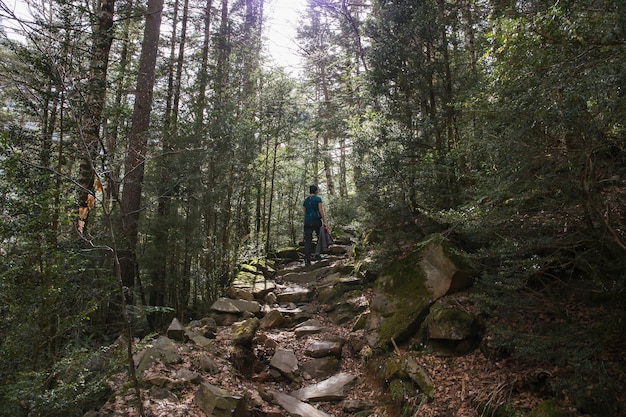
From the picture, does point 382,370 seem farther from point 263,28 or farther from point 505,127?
point 263,28

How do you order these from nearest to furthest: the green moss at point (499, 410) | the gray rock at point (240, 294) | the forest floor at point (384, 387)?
the green moss at point (499, 410) < the forest floor at point (384, 387) < the gray rock at point (240, 294)

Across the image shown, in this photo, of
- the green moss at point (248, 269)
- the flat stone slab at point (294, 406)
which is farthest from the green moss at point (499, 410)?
the green moss at point (248, 269)

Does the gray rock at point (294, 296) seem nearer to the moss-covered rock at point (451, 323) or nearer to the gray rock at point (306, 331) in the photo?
the gray rock at point (306, 331)

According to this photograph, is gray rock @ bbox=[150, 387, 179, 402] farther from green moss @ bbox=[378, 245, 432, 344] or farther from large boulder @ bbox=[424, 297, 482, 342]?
large boulder @ bbox=[424, 297, 482, 342]

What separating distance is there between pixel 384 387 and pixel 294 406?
4.23 feet

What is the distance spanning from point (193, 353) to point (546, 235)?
4.86m

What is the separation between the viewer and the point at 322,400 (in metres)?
5.07

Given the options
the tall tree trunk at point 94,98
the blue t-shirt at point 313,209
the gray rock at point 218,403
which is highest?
the tall tree trunk at point 94,98

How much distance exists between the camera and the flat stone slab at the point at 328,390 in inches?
200

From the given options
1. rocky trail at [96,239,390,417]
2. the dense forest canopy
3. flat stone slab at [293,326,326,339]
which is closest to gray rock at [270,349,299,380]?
rocky trail at [96,239,390,417]

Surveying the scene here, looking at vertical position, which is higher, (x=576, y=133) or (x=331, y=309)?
(x=576, y=133)

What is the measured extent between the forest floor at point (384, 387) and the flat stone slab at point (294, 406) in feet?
0.29

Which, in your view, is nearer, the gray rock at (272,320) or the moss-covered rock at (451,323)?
the moss-covered rock at (451,323)

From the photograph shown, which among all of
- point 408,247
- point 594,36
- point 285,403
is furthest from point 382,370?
point 594,36
